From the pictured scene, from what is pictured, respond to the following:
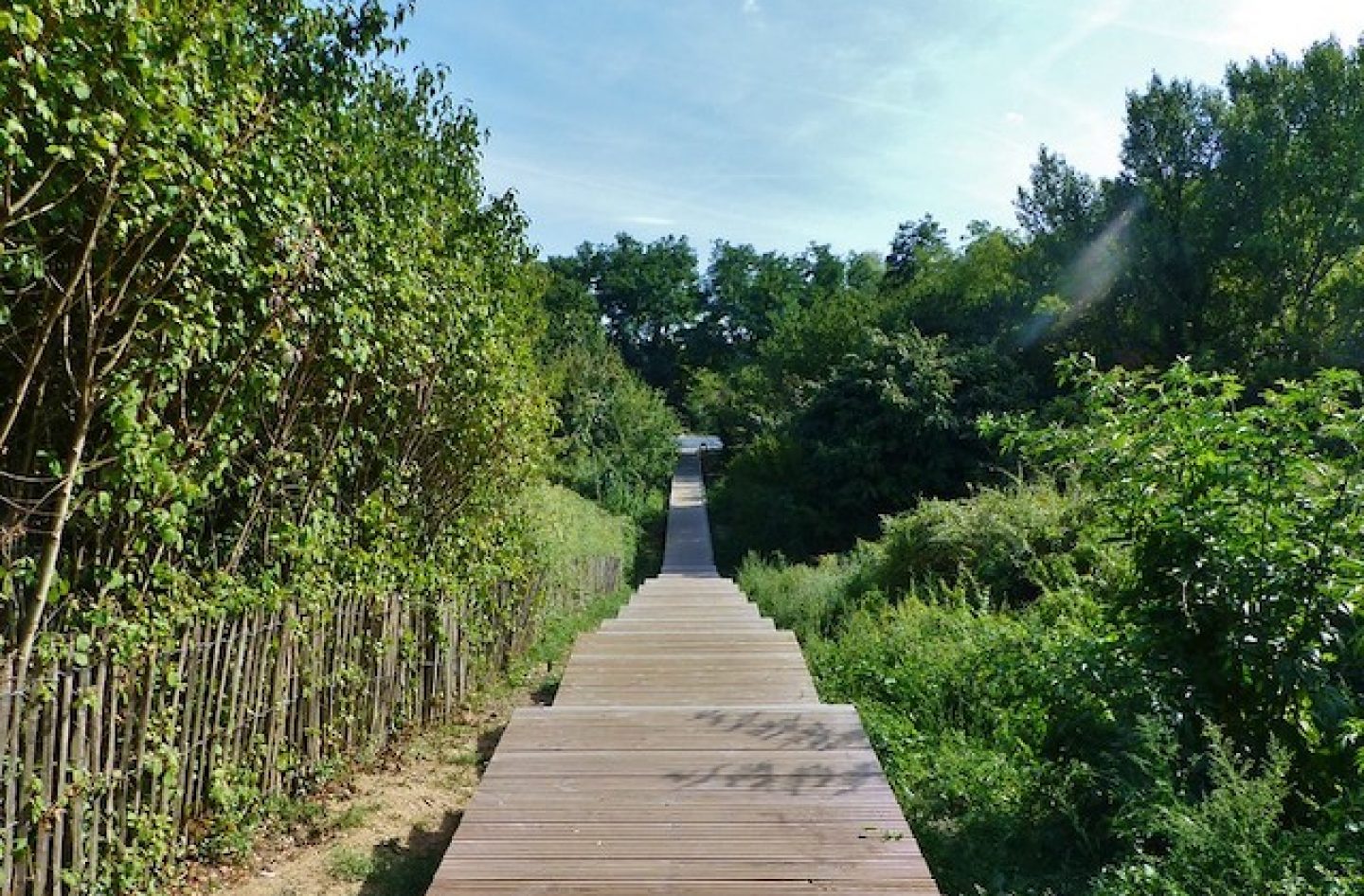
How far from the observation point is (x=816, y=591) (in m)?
11.5

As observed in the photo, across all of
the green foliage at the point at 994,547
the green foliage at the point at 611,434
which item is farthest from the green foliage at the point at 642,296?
the green foliage at the point at 994,547

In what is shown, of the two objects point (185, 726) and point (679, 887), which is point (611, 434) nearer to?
point (185, 726)

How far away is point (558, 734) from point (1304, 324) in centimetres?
2325

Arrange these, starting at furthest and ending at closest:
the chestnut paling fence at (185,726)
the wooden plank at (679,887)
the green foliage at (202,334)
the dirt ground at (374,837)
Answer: the dirt ground at (374,837)
the chestnut paling fence at (185,726)
the green foliage at (202,334)
the wooden plank at (679,887)

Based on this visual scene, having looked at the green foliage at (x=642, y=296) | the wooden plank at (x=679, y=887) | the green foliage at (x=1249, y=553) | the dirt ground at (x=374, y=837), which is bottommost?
the dirt ground at (x=374, y=837)

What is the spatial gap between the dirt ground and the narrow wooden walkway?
3.10 feet

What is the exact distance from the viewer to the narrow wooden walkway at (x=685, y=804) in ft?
8.62

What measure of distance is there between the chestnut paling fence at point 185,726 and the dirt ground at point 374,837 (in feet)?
0.70

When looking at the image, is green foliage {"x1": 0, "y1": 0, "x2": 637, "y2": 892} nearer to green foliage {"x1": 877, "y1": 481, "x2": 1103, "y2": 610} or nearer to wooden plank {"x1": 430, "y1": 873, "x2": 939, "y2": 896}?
wooden plank {"x1": 430, "y1": 873, "x2": 939, "y2": 896}

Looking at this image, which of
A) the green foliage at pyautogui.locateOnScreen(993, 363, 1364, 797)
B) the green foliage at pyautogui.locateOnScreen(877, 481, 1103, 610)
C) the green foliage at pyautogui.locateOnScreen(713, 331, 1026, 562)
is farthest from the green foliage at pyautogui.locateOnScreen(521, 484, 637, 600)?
the green foliage at pyautogui.locateOnScreen(993, 363, 1364, 797)

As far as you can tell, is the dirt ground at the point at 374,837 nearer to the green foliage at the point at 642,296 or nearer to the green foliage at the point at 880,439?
the green foliage at the point at 880,439

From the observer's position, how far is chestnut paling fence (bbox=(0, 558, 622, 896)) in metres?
2.94

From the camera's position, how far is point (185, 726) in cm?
365

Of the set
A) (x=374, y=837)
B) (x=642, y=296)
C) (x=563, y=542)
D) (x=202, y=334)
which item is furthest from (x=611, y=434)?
(x=642, y=296)
